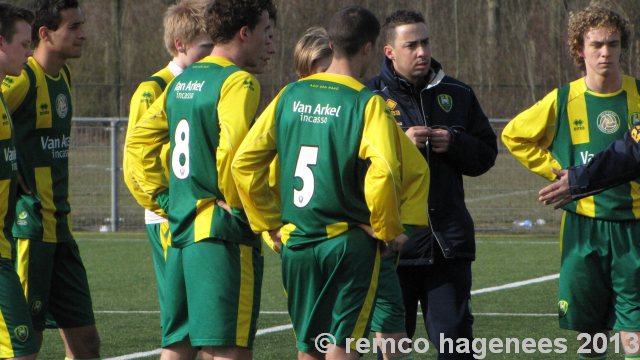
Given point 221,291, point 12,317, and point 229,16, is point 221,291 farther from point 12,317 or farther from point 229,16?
point 229,16

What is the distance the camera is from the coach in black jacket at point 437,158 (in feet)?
20.1

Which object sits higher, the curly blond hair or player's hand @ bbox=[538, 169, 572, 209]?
the curly blond hair

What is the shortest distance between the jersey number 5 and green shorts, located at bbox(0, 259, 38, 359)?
1397 millimetres

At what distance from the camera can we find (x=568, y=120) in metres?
6.25

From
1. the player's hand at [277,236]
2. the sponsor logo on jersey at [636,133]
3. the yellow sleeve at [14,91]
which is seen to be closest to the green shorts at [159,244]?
the yellow sleeve at [14,91]

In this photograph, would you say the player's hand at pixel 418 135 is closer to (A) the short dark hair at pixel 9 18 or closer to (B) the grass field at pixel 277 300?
(A) the short dark hair at pixel 9 18

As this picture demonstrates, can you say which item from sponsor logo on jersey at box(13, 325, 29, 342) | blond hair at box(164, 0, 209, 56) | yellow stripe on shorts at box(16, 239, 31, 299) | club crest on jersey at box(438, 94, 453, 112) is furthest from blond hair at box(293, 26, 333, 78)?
sponsor logo on jersey at box(13, 325, 29, 342)

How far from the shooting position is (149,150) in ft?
19.6

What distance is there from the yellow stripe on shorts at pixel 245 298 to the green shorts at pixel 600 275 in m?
1.95

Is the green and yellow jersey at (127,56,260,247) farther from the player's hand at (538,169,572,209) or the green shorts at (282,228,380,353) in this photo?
the player's hand at (538,169,572,209)

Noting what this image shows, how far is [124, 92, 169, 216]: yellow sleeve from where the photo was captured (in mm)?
5816

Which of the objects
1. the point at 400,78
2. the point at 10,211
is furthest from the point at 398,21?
A: the point at 10,211

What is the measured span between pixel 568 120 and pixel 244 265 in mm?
2148

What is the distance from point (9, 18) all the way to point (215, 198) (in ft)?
4.43
